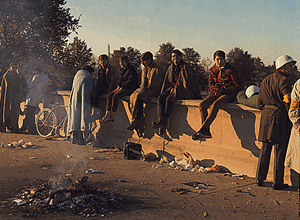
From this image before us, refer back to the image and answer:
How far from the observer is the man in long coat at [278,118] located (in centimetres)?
573

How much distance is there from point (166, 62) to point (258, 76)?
11.3 m

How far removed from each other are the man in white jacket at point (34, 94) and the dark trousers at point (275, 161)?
8.69m

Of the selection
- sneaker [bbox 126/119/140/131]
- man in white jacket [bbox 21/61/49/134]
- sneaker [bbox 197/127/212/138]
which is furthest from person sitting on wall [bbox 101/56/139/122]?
man in white jacket [bbox 21/61/49/134]

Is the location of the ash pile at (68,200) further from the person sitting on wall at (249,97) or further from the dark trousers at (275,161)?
the person sitting on wall at (249,97)

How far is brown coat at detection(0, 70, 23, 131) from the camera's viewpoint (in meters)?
12.7

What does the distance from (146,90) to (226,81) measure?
7.88 feet

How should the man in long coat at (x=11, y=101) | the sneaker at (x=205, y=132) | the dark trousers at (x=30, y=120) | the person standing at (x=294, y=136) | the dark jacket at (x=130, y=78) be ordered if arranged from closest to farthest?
1. the person standing at (x=294, y=136)
2. the sneaker at (x=205, y=132)
3. the dark jacket at (x=130, y=78)
4. the dark trousers at (x=30, y=120)
5. the man in long coat at (x=11, y=101)

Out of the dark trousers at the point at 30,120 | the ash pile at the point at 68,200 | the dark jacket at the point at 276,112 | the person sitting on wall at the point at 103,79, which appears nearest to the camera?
the ash pile at the point at 68,200

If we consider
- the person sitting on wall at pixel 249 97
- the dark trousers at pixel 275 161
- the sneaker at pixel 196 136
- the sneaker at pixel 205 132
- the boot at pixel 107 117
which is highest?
the person sitting on wall at pixel 249 97

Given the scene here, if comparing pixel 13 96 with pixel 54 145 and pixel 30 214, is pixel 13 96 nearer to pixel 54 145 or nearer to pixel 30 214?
pixel 54 145

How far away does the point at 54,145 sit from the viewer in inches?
396

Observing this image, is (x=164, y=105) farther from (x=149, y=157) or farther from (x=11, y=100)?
(x=11, y=100)

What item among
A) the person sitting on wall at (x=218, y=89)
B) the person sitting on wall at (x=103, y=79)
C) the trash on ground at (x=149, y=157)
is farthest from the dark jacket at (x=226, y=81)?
the person sitting on wall at (x=103, y=79)

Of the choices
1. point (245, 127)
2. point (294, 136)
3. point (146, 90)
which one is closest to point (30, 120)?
point (146, 90)
